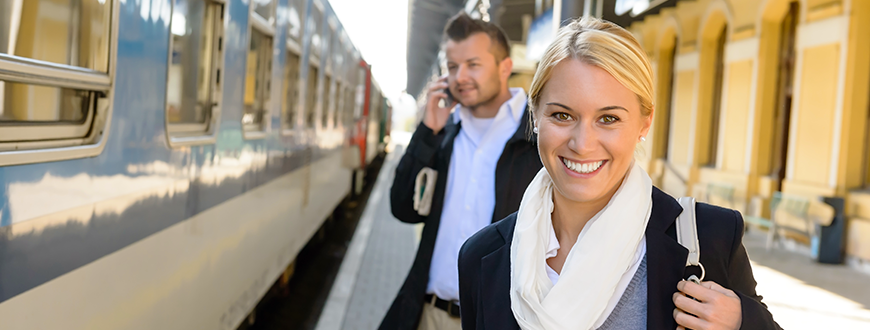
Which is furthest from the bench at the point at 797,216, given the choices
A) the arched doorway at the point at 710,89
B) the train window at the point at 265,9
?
the train window at the point at 265,9

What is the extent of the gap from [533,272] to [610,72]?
45 centimetres

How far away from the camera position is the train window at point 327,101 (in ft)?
30.4

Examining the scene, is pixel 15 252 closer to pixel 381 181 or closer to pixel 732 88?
pixel 732 88

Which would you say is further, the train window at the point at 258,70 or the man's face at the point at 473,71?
the train window at the point at 258,70

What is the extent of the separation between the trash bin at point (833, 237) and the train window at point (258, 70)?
305 inches

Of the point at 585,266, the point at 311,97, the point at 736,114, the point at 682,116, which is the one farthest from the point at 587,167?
the point at 682,116

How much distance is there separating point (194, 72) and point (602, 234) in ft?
9.21

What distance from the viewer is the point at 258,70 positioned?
529cm

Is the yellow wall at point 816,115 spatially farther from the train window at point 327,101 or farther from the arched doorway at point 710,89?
the train window at point 327,101

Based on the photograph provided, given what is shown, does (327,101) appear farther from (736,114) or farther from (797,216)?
(736,114)

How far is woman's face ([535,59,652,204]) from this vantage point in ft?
5.06

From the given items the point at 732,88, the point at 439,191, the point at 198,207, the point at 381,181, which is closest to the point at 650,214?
the point at 439,191

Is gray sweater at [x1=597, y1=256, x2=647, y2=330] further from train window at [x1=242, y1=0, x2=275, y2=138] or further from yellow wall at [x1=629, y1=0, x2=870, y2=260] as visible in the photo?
yellow wall at [x1=629, y1=0, x2=870, y2=260]

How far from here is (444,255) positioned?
9.36 ft
